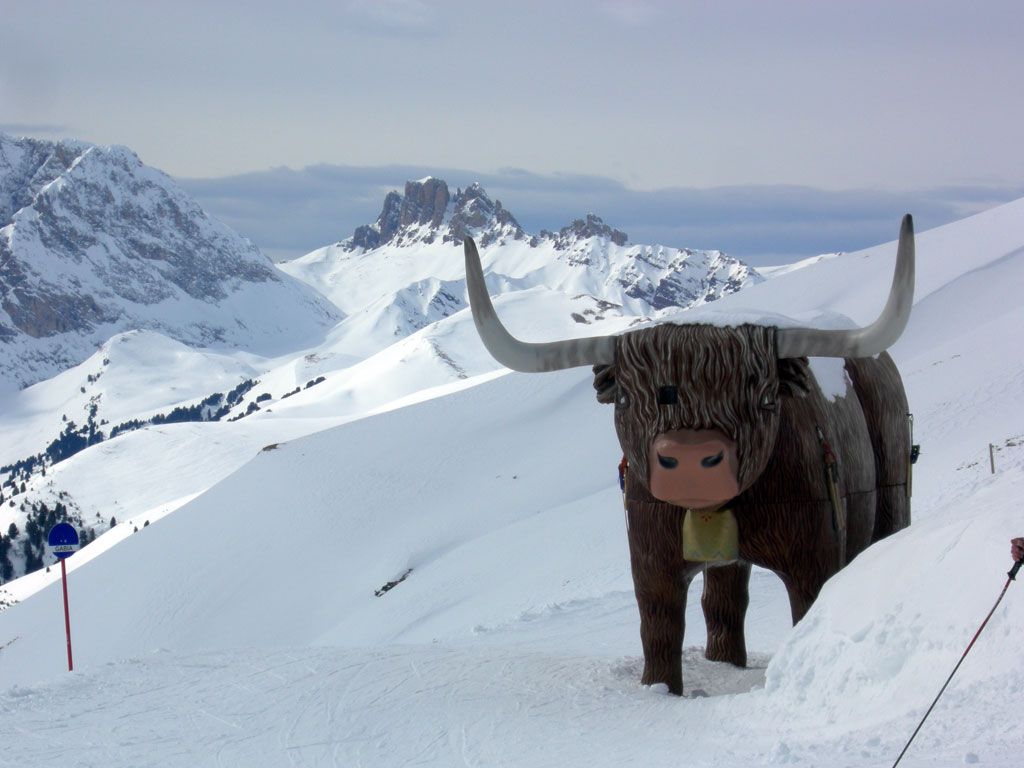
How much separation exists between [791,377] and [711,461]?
3.21ft

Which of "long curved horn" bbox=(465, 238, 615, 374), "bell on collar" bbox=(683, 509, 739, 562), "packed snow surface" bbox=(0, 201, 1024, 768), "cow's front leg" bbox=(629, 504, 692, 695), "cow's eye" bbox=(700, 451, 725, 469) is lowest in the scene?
"packed snow surface" bbox=(0, 201, 1024, 768)

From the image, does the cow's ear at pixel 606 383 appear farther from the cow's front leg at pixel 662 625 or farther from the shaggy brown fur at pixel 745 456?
the cow's front leg at pixel 662 625

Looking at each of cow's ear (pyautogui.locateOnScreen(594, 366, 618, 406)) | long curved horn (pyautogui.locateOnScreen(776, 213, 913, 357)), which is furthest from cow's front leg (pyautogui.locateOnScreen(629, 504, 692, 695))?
long curved horn (pyautogui.locateOnScreen(776, 213, 913, 357))

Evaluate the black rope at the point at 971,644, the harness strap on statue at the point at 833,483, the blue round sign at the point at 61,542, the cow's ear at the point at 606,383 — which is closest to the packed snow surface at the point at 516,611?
the black rope at the point at 971,644

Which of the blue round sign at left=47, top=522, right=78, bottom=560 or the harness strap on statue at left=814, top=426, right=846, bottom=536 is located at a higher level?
the harness strap on statue at left=814, top=426, right=846, bottom=536

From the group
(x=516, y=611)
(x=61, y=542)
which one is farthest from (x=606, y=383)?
(x=516, y=611)

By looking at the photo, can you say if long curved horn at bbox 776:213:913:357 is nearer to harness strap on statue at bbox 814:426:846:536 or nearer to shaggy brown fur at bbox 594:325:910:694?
shaggy brown fur at bbox 594:325:910:694

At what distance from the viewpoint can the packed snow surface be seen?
6.73m

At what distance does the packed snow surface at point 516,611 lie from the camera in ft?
22.1

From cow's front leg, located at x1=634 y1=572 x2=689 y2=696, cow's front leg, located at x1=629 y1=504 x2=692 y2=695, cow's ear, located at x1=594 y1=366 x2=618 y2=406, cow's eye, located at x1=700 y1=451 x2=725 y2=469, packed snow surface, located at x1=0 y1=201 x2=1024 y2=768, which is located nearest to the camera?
packed snow surface, located at x1=0 y1=201 x2=1024 y2=768

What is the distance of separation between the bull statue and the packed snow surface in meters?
0.54

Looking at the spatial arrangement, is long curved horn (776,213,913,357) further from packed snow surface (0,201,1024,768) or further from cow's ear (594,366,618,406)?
cow's ear (594,366,618,406)

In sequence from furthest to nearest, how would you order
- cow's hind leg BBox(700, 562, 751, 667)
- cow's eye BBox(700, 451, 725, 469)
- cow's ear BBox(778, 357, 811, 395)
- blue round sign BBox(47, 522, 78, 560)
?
1. blue round sign BBox(47, 522, 78, 560)
2. cow's hind leg BBox(700, 562, 751, 667)
3. cow's ear BBox(778, 357, 811, 395)
4. cow's eye BBox(700, 451, 725, 469)

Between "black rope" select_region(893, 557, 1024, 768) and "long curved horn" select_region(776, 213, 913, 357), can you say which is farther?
"long curved horn" select_region(776, 213, 913, 357)
